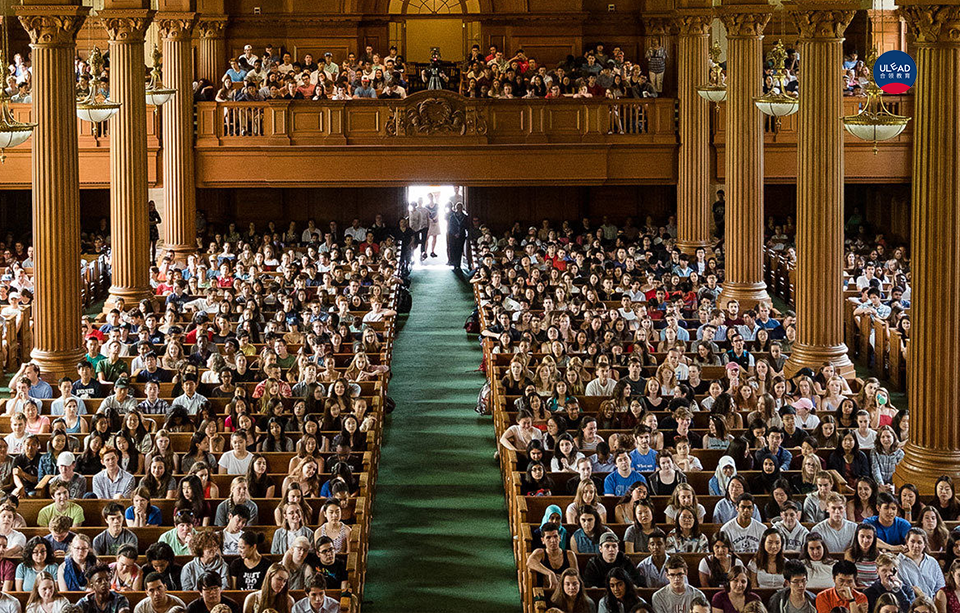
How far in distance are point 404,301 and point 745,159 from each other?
741 cm

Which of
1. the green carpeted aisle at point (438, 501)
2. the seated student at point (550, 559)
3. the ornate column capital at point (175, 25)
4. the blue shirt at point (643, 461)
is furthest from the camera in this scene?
the ornate column capital at point (175, 25)

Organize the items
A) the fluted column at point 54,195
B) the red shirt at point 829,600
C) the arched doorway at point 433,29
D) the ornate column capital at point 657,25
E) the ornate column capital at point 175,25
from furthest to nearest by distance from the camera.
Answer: the arched doorway at point 433,29 < the ornate column capital at point 657,25 < the ornate column capital at point 175,25 < the fluted column at point 54,195 < the red shirt at point 829,600

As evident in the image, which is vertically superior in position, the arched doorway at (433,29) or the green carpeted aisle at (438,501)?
the arched doorway at (433,29)

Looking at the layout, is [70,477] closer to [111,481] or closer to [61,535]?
[111,481]

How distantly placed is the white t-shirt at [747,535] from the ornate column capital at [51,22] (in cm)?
1007

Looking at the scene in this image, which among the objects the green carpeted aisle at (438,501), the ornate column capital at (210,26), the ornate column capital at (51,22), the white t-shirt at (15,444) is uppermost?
the ornate column capital at (210,26)

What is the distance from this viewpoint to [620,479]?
11.4m

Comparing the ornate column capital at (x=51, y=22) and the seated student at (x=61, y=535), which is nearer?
the seated student at (x=61, y=535)

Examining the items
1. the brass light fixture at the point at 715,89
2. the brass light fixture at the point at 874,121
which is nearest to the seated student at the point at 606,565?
the brass light fixture at the point at 874,121

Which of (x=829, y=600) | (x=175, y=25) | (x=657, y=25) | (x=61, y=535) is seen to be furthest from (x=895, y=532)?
(x=657, y=25)

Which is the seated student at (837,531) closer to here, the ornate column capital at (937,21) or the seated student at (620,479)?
the seated student at (620,479)

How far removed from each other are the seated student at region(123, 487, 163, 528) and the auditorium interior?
4 cm

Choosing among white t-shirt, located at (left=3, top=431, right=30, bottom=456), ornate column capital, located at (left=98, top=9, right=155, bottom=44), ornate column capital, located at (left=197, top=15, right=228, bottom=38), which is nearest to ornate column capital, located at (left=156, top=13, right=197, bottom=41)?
ornate column capital, located at (left=197, top=15, right=228, bottom=38)

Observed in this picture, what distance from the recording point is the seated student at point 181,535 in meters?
10.0
